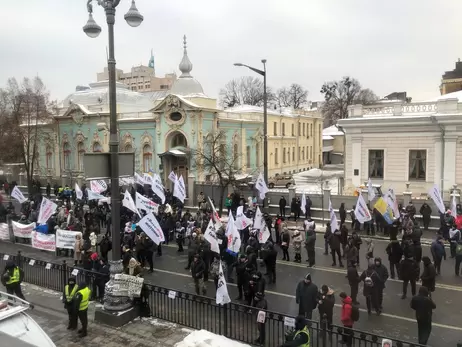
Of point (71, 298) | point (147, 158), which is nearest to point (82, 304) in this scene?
point (71, 298)

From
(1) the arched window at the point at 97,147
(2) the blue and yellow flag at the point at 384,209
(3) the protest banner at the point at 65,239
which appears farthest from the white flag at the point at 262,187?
(1) the arched window at the point at 97,147

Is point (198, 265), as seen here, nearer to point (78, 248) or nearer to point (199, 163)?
point (78, 248)

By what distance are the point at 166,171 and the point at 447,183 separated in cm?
2050

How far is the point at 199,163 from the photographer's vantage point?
31250 mm

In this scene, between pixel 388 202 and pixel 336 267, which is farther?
pixel 388 202

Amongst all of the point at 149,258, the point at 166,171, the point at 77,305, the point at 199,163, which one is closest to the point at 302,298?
the point at 77,305

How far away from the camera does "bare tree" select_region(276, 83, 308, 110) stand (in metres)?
84.1

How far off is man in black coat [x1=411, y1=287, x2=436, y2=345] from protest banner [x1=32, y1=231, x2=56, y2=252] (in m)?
13.2

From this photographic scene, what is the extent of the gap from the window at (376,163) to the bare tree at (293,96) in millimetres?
56841

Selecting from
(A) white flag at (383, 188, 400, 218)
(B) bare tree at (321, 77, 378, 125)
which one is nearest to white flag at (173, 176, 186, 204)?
(A) white flag at (383, 188, 400, 218)

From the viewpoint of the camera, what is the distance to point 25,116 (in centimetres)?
3784

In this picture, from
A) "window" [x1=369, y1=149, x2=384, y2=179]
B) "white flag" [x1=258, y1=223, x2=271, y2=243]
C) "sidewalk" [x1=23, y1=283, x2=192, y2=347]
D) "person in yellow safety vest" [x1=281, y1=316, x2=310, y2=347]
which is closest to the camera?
"person in yellow safety vest" [x1=281, y1=316, x2=310, y2=347]

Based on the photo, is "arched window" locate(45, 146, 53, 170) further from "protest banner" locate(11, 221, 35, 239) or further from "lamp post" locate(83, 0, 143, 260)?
"lamp post" locate(83, 0, 143, 260)

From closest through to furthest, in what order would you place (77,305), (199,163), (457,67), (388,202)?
(77,305) < (388,202) < (199,163) < (457,67)
